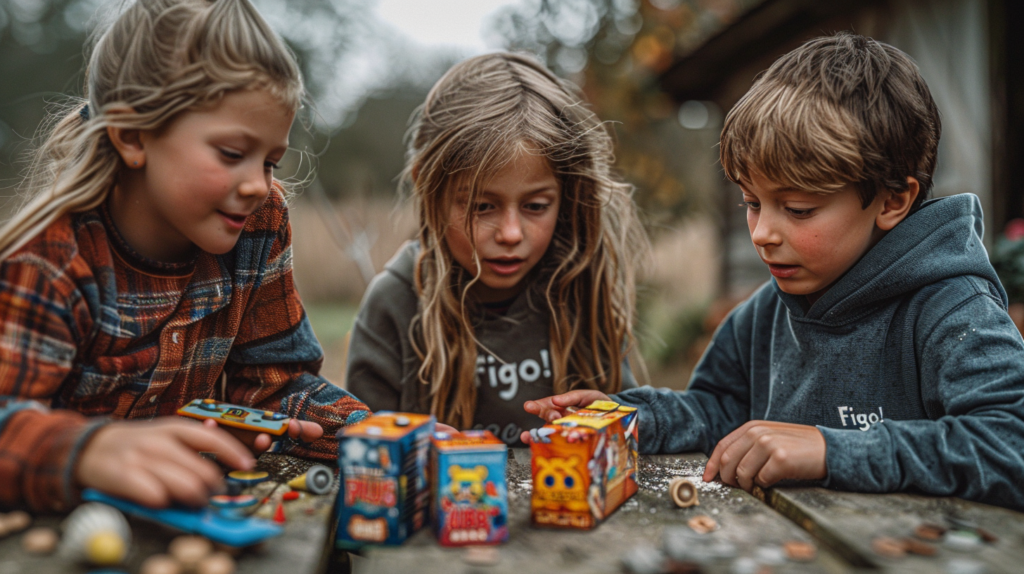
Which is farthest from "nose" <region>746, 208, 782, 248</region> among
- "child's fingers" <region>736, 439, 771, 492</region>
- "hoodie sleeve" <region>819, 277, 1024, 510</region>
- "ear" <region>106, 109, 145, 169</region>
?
"ear" <region>106, 109, 145, 169</region>

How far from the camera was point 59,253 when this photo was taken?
1446mm

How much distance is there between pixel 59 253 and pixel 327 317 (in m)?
11.6

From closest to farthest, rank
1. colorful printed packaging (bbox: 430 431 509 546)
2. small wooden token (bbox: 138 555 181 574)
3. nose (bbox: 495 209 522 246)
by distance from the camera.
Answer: small wooden token (bbox: 138 555 181 574)
colorful printed packaging (bbox: 430 431 509 546)
nose (bbox: 495 209 522 246)

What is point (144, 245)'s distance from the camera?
5.46 ft

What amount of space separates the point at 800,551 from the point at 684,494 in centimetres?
31

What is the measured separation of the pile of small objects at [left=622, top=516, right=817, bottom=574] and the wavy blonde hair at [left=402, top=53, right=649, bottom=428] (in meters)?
1.20

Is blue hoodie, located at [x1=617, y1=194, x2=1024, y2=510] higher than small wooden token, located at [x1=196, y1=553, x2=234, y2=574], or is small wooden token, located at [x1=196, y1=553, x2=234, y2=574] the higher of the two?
blue hoodie, located at [x1=617, y1=194, x2=1024, y2=510]

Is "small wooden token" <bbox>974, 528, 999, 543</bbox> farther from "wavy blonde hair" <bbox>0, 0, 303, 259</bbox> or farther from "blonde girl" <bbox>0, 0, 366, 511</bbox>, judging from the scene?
"wavy blonde hair" <bbox>0, 0, 303, 259</bbox>

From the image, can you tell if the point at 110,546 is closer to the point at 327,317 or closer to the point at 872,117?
the point at 872,117

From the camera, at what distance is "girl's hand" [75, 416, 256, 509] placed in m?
1.12

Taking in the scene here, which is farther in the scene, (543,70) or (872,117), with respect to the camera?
(543,70)

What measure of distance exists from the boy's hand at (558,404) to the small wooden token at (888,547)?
79 centimetres

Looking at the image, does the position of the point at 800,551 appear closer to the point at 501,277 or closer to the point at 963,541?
the point at 963,541

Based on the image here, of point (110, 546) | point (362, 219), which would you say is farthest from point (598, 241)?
point (362, 219)
